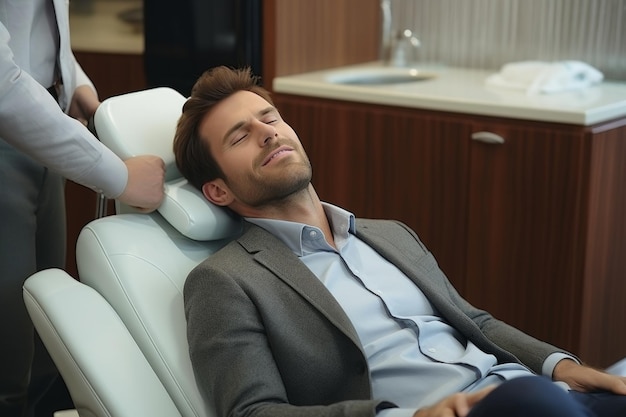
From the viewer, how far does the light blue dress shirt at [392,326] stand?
1805 millimetres

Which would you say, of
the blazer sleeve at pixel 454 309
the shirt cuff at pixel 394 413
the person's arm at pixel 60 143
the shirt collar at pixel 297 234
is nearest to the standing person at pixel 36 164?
the person's arm at pixel 60 143

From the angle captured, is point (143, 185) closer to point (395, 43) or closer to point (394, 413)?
point (394, 413)

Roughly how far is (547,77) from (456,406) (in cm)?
182

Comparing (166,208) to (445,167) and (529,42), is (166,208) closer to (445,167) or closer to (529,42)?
(445,167)

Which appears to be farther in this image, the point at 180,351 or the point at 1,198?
the point at 1,198

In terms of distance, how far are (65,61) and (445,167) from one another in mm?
1277

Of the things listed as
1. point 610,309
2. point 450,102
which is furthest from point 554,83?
point 610,309

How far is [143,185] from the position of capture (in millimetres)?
1966

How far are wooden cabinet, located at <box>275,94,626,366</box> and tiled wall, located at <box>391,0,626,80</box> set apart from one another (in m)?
0.54

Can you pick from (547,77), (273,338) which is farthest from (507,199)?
(273,338)

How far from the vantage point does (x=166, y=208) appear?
78.2 inches

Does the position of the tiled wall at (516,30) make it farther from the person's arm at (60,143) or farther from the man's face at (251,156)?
the person's arm at (60,143)

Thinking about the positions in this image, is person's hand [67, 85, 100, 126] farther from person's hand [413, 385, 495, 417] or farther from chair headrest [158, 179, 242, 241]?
person's hand [413, 385, 495, 417]

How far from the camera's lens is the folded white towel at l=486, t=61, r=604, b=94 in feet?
10.0
